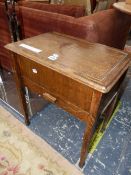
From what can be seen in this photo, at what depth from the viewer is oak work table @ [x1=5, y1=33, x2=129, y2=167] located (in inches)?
26.2

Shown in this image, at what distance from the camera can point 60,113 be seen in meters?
1.44

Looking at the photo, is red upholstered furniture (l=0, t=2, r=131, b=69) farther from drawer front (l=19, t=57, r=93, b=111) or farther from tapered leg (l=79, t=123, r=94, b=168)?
tapered leg (l=79, t=123, r=94, b=168)

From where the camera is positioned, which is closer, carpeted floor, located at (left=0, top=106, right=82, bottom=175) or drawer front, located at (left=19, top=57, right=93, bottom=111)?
drawer front, located at (left=19, top=57, right=93, bottom=111)

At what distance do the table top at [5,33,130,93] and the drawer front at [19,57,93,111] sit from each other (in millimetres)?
50

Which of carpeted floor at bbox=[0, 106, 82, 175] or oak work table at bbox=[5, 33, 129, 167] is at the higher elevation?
oak work table at bbox=[5, 33, 129, 167]

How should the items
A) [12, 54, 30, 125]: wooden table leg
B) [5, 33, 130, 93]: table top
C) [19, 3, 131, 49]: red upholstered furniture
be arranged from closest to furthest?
[5, 33, 130, 93]: table top, [12, 54, 30, 125]: wooden table leg, [19, 3, 131, 49]: red upholstered furniture

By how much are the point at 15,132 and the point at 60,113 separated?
419 mm

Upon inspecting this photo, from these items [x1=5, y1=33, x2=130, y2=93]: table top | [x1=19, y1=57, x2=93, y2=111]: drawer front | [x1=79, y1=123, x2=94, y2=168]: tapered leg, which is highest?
[x1=5, y1=33, x2=130, y2=93]: table top

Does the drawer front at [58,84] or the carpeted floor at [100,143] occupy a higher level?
the drawer front at [58,84]

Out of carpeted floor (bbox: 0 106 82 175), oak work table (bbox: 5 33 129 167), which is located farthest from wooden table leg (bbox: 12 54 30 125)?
carpeted floor (bbox: 0 106 82 175)

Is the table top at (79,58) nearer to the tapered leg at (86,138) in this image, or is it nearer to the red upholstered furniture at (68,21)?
the red upholstered furniture at (68,21)

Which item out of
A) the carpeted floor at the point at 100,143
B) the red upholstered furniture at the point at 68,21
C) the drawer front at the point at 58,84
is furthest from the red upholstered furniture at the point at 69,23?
the carpeted floor at the point at 100,143

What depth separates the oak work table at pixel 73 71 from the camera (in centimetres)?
67

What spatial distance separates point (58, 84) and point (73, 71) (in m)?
0.14
